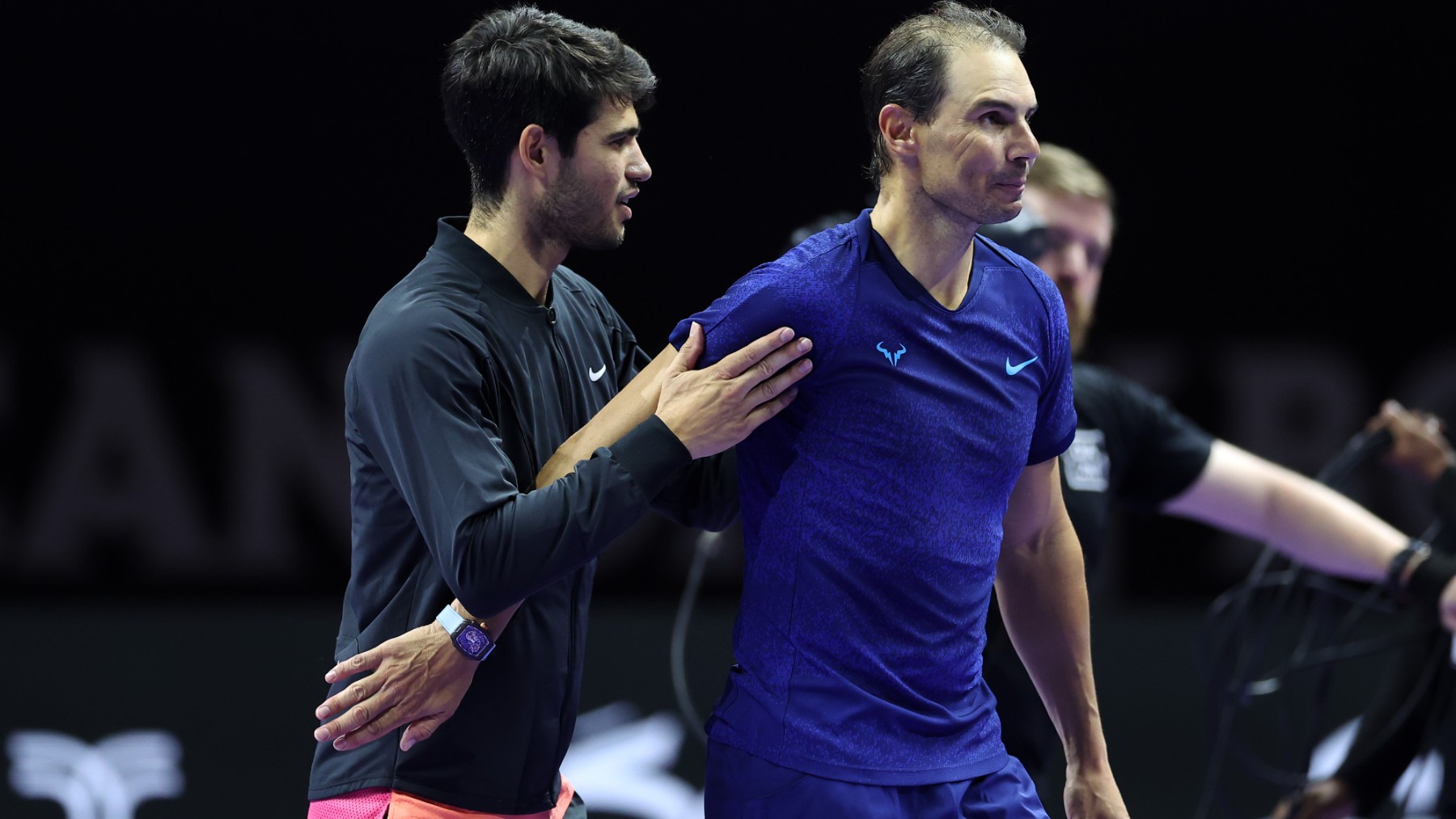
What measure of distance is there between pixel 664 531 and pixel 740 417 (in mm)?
3013

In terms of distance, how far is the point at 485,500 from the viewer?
194cm

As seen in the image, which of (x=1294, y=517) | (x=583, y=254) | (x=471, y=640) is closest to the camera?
(x=471, y=640)

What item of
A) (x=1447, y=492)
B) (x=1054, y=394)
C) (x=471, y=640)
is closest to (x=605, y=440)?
(x=471, y=640)

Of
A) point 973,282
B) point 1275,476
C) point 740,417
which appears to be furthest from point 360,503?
point 1275,476

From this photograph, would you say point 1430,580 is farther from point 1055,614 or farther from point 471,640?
point 471,640

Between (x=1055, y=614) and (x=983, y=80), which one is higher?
(x=983, y=80)

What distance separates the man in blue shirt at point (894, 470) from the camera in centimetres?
195

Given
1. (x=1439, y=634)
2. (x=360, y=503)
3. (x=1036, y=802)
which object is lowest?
(x=1439, y=634)

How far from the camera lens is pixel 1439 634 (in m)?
3.83

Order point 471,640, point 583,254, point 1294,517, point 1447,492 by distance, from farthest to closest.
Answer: point 583,254, point 1447,492, point 1294,517, point 471,640

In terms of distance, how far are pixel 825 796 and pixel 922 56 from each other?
0.96 m

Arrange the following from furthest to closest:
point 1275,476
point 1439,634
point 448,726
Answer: point 1439,634, point 1275,476, point 448,726

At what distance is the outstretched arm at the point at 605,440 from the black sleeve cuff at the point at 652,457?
0.04 ft

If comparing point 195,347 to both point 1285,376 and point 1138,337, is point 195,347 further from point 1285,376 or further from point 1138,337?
point 1285,376
